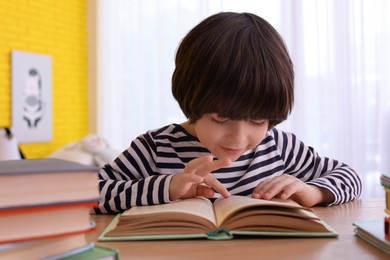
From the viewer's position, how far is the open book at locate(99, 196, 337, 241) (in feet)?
2.41

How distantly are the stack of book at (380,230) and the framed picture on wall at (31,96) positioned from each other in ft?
9.90

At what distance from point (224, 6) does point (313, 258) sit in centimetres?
305

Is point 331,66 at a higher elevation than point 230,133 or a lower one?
higher

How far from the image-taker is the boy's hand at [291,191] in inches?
36.7

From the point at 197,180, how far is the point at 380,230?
1.07 feet

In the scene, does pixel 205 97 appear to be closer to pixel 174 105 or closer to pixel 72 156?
pixel 72 156

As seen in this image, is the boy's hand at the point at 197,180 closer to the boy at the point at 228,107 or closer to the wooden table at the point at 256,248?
the boy at the point at 228,107

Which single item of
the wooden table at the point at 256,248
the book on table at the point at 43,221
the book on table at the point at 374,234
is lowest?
the wooden table at the point at 256,248

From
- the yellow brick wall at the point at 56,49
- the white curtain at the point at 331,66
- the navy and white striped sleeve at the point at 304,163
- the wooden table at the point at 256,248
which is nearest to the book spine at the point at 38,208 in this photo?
the wooden table at the point at 256,248

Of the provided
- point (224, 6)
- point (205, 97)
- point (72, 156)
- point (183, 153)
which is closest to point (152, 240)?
point (205, 97)

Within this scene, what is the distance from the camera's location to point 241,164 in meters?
1.23

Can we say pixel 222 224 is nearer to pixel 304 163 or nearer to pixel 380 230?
pixel 380 230

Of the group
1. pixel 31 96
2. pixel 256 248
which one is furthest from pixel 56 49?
pixel 256 248

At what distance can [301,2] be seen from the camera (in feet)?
10.7
